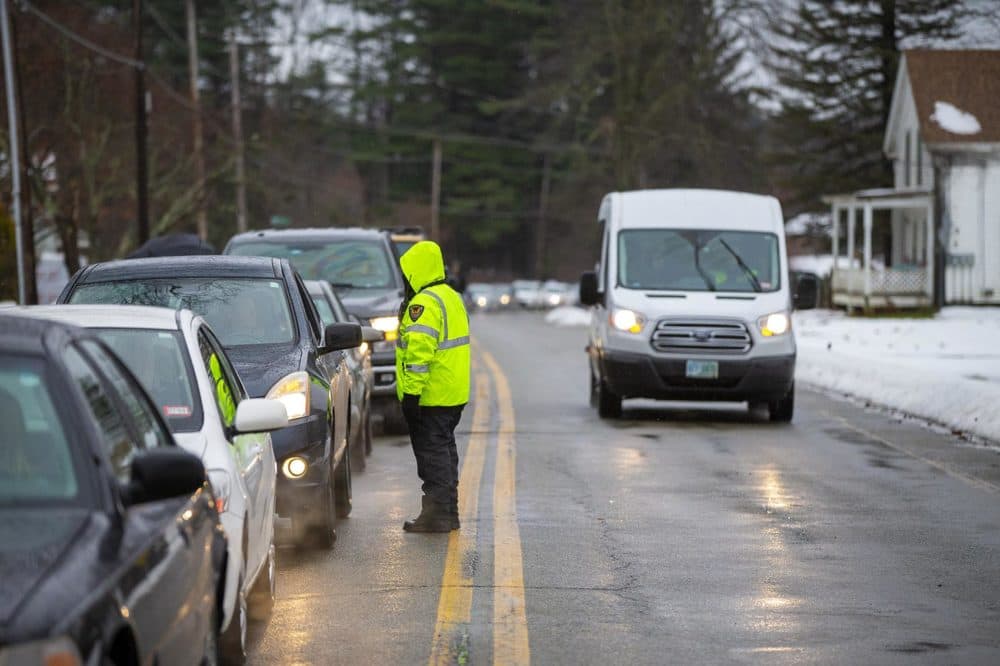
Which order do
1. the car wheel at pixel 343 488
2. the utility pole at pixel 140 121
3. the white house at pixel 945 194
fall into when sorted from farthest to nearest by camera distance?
the white house at pixel 945 194 → the utility pole at pixel 140 121 → the car wheel at pixel 343 488

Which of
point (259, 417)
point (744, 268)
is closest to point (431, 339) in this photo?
point (259, 417)

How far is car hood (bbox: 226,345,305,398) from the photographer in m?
9.97

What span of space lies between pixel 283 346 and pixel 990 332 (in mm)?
30299

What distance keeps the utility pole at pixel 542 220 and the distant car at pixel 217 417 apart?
83.8m

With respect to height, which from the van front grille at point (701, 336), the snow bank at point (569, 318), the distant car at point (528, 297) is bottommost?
the distant car at point (528, 297)

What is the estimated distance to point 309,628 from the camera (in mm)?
7746

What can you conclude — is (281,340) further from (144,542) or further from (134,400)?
(144,542)

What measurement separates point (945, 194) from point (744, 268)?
94.6ft

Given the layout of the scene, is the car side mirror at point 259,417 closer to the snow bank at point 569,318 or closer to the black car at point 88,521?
the black car at point 88,521

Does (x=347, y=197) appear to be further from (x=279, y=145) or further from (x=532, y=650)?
(x=532, y=650)

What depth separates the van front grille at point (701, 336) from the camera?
18.0 metres

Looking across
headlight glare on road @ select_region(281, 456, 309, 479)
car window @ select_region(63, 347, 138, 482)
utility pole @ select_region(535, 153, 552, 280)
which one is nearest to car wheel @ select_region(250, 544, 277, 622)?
headlight glare on road @ select_region(281, 456, 309, 479)

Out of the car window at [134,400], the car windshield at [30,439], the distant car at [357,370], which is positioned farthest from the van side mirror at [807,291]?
the car windshield at [30,439]

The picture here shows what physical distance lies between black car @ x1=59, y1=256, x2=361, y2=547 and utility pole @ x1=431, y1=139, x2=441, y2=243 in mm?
71533
